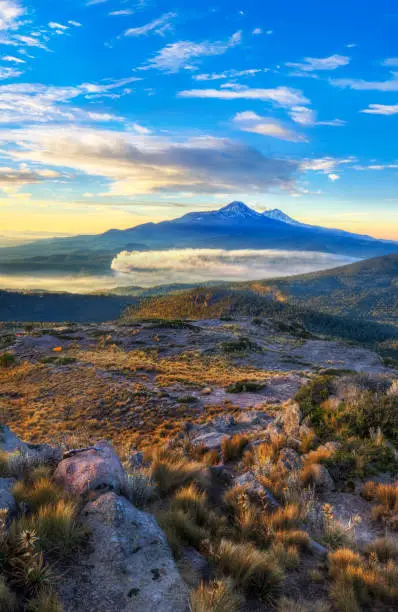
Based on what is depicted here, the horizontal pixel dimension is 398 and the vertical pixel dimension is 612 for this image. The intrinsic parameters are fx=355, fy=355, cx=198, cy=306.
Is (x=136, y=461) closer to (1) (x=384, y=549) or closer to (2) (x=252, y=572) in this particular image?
(2) (x=252, y=572)

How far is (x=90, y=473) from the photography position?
5.81 m

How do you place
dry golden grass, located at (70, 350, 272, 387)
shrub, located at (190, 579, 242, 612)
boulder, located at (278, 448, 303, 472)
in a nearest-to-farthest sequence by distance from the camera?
shrub, located at (190, 579, 242, 612) < boulder, located at (278, 448, 303, 472) < dry golden grass, located at (70, 350, 272, 387)

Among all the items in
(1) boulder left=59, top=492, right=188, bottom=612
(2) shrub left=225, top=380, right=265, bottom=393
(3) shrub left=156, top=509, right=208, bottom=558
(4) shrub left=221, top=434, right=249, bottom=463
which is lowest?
(2) shrub left=225, top=380, right=265, bottom=393

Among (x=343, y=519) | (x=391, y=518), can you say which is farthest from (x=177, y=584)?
(x=391, y=518)

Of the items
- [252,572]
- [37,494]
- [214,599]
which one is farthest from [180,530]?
[37,494]

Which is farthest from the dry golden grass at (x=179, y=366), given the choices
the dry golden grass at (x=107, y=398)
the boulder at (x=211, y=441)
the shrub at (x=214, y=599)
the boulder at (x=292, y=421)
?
the shrub at (x=214, y=599)

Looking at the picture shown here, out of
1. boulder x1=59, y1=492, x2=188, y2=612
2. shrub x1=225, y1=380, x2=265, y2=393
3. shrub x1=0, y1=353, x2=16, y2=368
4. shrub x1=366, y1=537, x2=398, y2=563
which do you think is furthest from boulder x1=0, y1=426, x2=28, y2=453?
shrub x1=0, y1=353, x2=16, y2=368

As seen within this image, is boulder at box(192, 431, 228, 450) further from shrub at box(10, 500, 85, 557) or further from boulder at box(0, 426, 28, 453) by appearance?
shrub at box(10, 500, 85, 557)

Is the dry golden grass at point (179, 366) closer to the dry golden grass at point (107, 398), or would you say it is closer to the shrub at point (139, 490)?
the dry golden grass at point (107, 398)

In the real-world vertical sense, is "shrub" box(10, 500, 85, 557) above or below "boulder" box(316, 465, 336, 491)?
above

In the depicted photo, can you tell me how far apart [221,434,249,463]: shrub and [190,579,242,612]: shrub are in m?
5.79

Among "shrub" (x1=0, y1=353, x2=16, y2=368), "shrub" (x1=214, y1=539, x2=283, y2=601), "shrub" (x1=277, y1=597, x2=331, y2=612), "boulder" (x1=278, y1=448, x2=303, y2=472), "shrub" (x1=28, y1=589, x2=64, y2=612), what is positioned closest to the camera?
"shrub" (x1=28, y1=589, x2=64, y2=612)

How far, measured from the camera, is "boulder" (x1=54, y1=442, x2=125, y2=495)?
5625mm

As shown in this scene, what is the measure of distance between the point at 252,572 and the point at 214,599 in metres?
0.94
